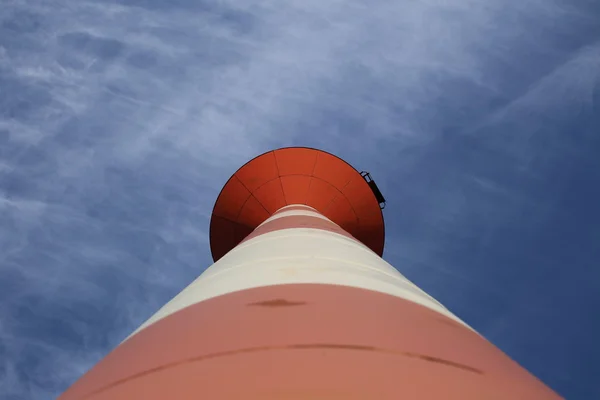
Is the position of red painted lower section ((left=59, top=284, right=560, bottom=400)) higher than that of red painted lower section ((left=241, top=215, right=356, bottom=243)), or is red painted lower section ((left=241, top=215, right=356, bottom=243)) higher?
red painted lower section ((left=59, top=284, right=560, bottom=400))

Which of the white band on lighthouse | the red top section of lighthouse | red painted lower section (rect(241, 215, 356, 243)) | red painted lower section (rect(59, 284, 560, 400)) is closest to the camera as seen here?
red painted lower section (rect(59, 284, 560, 400))

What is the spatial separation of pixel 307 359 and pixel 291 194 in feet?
29.6

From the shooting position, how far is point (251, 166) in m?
10.7

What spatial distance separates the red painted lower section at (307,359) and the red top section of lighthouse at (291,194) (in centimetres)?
833

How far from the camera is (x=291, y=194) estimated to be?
410 inches

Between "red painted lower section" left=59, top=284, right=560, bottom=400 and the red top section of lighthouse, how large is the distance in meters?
8.33

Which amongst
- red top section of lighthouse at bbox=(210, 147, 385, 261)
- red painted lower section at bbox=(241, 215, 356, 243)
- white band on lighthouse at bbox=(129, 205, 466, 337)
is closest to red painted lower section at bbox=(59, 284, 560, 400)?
white band on lighthouse at bbox=(129, 205, 466, 337)

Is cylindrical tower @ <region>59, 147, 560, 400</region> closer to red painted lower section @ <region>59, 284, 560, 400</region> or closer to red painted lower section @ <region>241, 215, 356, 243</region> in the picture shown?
red painted lower section @ <region>59, 284, 560, 400</region>

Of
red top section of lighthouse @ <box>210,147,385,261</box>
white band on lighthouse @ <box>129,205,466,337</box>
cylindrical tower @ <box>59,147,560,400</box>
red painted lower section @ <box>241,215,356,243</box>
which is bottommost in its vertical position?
red top section of lighthouse @ <box>210,147,385,261</box>

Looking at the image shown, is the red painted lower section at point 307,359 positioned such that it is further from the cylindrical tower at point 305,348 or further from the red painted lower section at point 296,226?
the red painted lower section at point 296,226

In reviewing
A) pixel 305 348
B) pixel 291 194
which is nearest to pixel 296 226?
Result: pixel 305 348

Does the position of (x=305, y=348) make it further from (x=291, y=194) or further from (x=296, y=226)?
(x=291, y=194)

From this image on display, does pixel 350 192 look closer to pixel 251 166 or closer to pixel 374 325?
pixel 251 166

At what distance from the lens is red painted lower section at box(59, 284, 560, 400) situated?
126 cm
